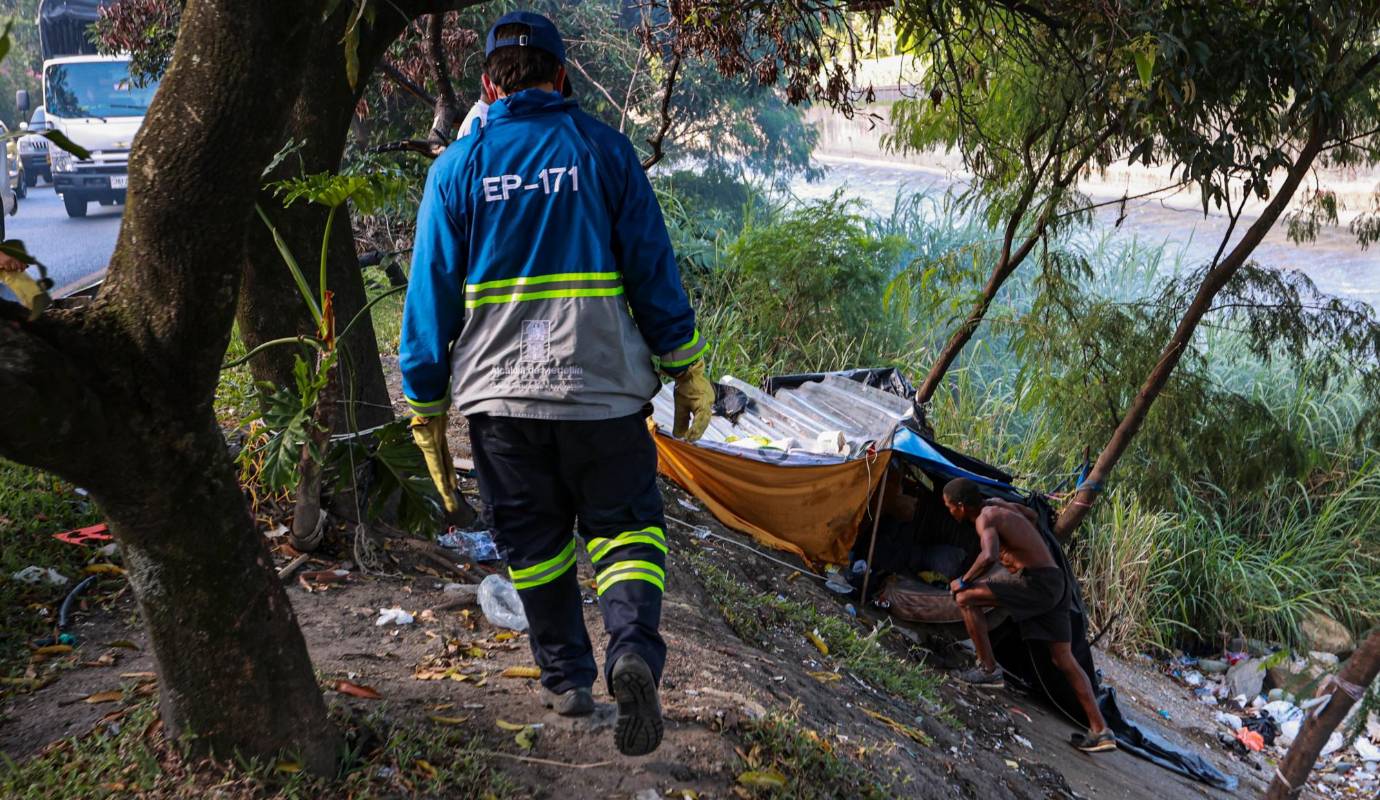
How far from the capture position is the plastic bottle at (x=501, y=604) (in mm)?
3840

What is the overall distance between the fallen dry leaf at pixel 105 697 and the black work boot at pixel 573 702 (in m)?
1.11

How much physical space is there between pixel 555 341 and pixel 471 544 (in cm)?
192

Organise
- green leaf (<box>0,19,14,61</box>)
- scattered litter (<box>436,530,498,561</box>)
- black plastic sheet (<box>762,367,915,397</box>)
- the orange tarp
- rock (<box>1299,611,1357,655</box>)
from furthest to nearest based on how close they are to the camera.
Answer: rock (<box>1299,611,1357,655</box>) → black plastic sheet (<box>762,367,915,397</box>) → the orange tarp → scattered litter (<box>436,530,498,561</box>) → green leaf (<box>0,19,14,61</box>)

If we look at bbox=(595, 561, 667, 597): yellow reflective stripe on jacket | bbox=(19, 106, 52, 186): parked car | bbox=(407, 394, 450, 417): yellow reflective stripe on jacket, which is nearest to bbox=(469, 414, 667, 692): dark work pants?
bbox=(595, 561, 667, 597): yellow reflective stripe on jacket

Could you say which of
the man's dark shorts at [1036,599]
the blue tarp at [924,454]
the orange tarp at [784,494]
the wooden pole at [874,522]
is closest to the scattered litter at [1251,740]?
the man's dark shorts at [1036,599]

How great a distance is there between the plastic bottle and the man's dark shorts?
125 inches

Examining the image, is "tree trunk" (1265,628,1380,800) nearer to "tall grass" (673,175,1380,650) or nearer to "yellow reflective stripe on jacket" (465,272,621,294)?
"yellow reflective stripe on jacket" (465,272,621,294)

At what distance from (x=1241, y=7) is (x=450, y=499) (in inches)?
158

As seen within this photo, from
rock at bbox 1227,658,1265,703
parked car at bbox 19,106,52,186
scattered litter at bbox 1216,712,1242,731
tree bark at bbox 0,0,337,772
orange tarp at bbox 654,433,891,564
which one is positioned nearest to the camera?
tree bark at bbox 0,0,337,772

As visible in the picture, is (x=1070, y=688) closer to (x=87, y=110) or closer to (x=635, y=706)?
(x=635, y=706)

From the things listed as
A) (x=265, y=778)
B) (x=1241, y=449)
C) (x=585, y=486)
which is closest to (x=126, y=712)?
(x=265, y=778)

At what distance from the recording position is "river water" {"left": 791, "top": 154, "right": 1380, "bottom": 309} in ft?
46.5

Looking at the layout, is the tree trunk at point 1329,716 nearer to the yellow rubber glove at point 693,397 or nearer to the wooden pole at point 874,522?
the yellow rubber glove at point 693,397

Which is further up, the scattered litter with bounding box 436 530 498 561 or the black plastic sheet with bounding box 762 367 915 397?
the scattered litter with bounding box 436 530 498 561
